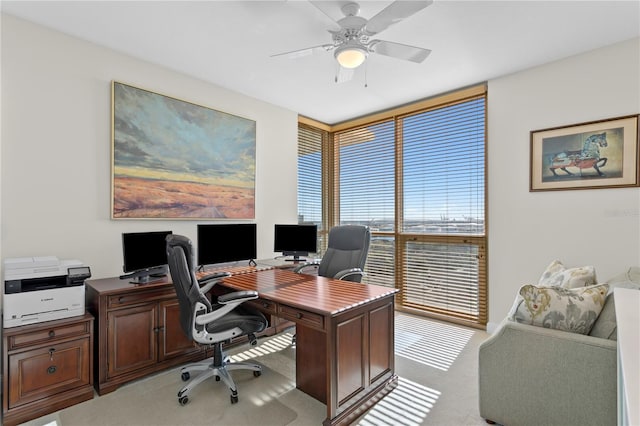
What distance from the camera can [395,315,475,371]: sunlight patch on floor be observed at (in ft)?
9.89

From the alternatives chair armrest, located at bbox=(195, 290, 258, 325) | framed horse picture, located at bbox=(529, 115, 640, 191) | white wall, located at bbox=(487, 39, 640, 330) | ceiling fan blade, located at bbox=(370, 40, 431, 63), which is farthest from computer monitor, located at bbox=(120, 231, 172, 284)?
framed horse picture, located at bbox=(529, 115, 640, 191)

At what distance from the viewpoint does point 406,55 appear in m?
2.48

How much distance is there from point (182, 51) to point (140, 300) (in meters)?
2.26

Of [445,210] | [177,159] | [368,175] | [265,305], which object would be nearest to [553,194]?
[445,210]

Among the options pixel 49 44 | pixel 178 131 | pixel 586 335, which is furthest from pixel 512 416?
pixel 49 44

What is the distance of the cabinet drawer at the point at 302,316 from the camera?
1.99 meters

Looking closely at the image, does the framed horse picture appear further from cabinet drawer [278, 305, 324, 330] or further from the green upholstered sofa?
cabinet drawer [278, 305, 324, 330]

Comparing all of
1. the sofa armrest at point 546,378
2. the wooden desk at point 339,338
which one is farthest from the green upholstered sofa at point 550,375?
the wooden desk at point 339,338

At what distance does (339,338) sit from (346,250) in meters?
1.52

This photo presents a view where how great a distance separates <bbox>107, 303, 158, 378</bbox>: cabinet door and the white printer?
26 centimetres

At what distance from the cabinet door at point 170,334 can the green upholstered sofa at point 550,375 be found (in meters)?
2.34

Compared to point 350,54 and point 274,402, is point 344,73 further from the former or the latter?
point 274,402

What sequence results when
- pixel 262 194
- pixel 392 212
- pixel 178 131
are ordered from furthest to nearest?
1. pixel 392 212
2. pixel 262 194
3. pixel 178 131

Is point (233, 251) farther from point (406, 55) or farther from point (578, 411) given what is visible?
point (578, 411)
